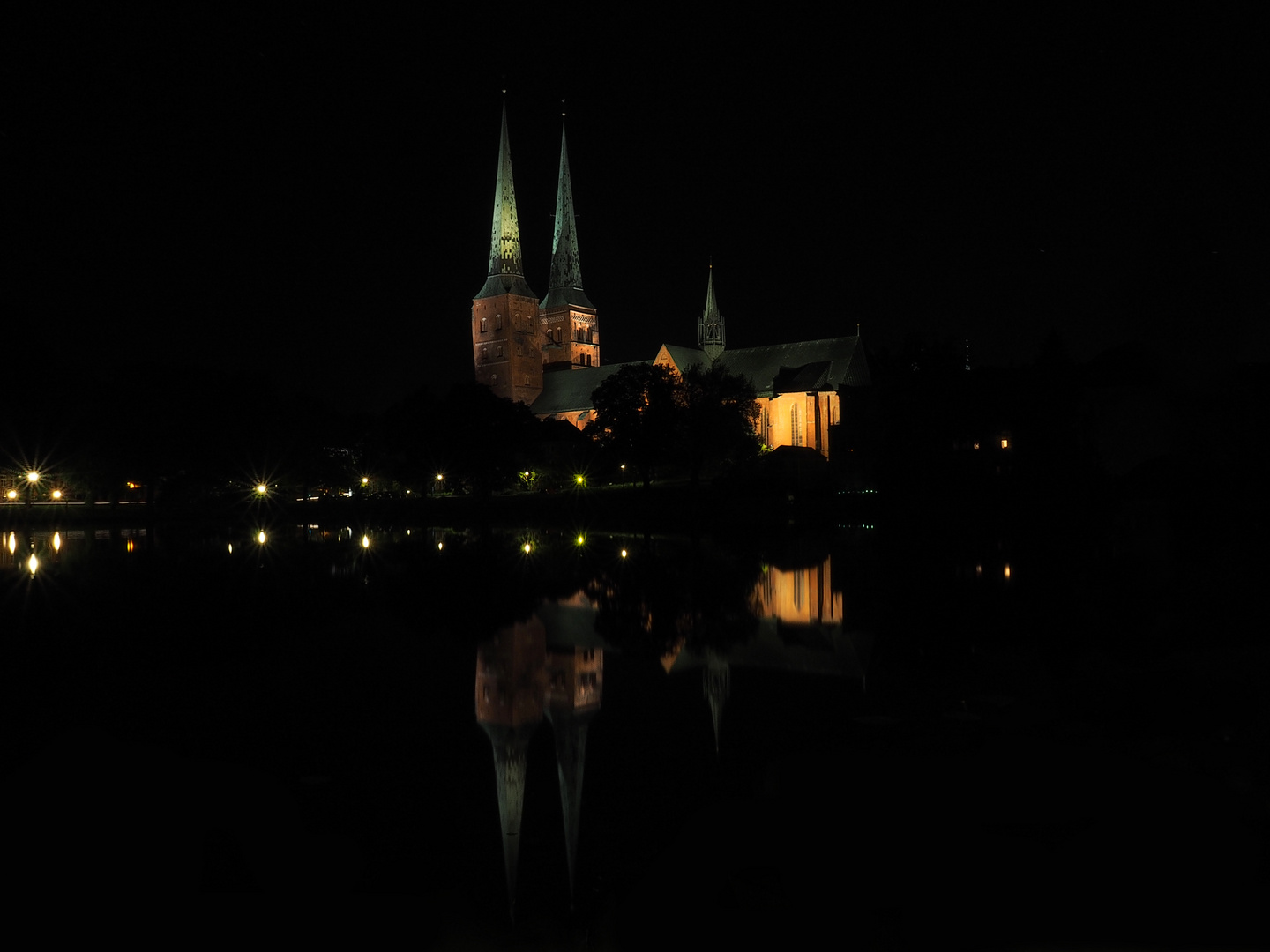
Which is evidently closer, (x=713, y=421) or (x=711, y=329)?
(x=713, y=421)

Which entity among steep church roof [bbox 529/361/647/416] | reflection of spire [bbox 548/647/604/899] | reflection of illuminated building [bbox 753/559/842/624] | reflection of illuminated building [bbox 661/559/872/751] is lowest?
reflection of illuminated building [bbox 753/559/842/624]

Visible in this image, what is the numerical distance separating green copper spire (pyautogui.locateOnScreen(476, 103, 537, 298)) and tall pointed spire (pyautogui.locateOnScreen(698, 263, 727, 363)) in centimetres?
2068

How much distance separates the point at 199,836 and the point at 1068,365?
179 ft

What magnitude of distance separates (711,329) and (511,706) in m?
114

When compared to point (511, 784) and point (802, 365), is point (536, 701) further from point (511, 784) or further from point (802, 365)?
point (802, 365)

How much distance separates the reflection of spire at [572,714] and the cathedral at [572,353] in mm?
91272

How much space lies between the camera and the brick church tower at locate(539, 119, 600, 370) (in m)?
130

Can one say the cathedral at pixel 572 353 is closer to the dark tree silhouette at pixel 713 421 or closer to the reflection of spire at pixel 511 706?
the dark tree silhouette at pixel 713 421

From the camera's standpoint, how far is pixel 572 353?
129 meters

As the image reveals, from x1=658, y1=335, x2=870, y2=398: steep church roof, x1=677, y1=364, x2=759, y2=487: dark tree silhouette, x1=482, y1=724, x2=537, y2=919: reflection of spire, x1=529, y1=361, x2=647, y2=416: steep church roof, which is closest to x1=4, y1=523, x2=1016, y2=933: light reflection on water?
x1=482, y1=724, x2=537, y2=919: reflection of spire

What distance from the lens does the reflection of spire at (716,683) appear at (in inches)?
338

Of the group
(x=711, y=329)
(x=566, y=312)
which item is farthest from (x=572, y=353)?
(x=711, y=329)

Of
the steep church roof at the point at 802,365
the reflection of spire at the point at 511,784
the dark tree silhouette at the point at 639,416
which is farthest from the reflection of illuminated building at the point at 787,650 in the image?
the steep church roof at the point at 802,365

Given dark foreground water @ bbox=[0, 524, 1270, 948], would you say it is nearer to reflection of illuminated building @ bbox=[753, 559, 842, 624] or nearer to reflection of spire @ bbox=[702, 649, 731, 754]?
reflection of spire @ bbox=[702, 649, 731, 754]
